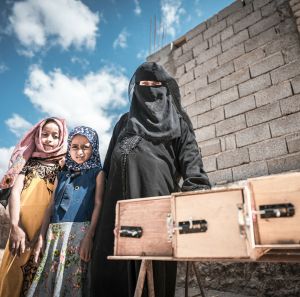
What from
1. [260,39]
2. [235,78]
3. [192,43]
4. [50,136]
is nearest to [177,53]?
[192,43]

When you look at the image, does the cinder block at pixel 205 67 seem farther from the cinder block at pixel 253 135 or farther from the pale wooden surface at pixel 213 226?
the pale wooden surface at pixel 213 226

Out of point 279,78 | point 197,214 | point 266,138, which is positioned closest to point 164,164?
point 197,214

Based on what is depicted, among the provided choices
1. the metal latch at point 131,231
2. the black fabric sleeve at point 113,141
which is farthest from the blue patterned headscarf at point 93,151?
the metal latch at point 131,231

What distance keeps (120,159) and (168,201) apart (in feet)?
1.91

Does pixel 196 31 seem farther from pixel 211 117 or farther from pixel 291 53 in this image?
pixel 291 53

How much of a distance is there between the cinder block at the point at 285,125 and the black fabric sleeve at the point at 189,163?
63.3 inches

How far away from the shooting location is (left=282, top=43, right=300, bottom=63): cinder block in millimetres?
3197

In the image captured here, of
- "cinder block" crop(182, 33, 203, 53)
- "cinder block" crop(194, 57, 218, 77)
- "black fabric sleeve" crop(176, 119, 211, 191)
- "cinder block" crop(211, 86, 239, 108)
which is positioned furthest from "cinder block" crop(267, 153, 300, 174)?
"cinder block" crop(182, 33, 203, 53)

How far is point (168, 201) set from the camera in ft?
4.45

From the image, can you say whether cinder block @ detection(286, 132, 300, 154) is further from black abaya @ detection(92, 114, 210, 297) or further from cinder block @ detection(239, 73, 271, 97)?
black abaya @ detection(92, 114, 210, 297)

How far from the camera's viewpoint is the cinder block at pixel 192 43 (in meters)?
4.34

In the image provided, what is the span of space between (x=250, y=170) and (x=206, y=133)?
86 centimetres

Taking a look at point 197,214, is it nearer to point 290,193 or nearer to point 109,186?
point 290,193

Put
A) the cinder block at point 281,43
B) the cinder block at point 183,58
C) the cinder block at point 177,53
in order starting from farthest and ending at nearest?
the cinder block at point 177,53
the cinder block at point 183,58
the cinder block at point 281,43
